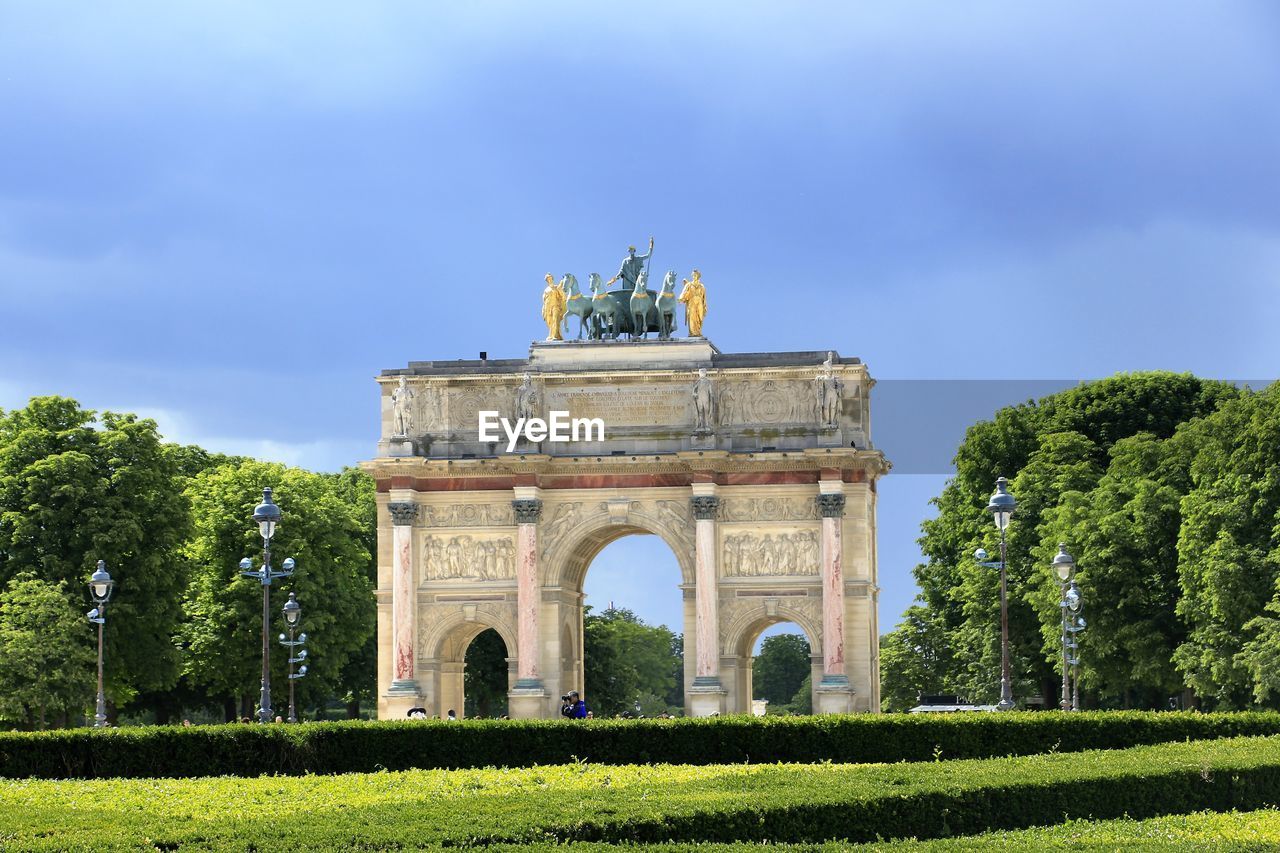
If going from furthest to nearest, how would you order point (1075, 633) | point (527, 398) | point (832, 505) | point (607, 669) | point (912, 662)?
point (607, 669) < point (912, 662) < point (1075, 633) < point (527, 398) < point (832, 505)

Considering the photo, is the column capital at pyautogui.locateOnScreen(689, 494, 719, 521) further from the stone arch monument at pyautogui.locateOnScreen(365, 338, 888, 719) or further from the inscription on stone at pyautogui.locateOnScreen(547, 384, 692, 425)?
the inscription on stone at pyautogui.locateOnScreen(547, 384, 692, 425)

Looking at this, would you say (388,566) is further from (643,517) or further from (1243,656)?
(1243,656)

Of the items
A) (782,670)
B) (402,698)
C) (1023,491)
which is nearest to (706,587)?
(402,698)

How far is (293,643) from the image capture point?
5850cm

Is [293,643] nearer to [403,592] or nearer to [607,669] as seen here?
[403,592]

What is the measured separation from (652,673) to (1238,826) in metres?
115

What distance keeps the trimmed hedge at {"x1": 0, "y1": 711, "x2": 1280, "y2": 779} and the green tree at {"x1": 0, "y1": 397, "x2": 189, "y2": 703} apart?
25584mm

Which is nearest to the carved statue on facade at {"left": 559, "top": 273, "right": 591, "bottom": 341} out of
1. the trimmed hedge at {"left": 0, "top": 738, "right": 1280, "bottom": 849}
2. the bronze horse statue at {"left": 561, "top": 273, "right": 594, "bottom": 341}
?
the bronze horse statue at {"left": 561, "top": 273, "right": 594, "bottom": 341}

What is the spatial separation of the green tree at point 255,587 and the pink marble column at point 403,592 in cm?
749

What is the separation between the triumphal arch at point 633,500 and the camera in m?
59.8

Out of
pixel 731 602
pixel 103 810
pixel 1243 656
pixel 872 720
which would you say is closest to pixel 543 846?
pixel 103 810

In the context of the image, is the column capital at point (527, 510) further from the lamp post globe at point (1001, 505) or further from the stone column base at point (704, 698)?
the lamp post globe at point (1001, 505)

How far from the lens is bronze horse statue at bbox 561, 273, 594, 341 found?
6244 cm

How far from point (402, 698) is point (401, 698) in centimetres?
3
